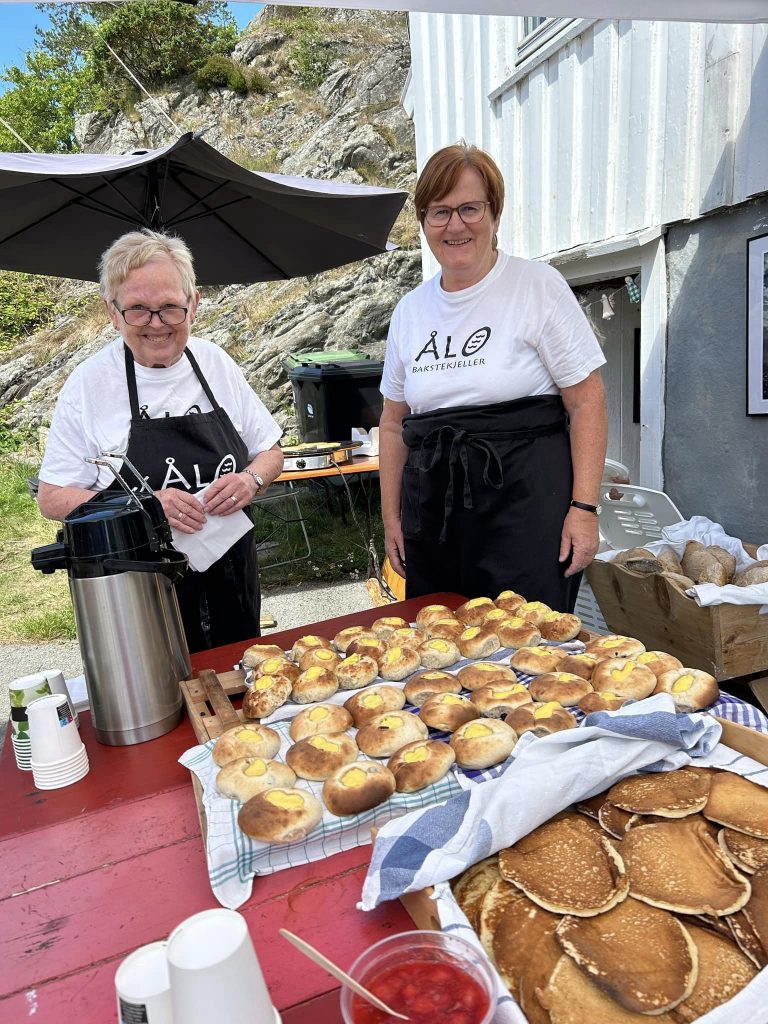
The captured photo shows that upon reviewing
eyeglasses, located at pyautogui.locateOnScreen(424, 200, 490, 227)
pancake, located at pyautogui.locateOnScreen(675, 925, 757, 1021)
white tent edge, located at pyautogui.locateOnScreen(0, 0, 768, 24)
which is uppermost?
white tent edge, located at pyautogui.locateOnScreen(0, 0, 768, 24)

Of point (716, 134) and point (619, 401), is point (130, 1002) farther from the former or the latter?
point (619, 401)

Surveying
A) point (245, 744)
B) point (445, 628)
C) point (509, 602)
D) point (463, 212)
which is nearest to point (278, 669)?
point (245, 744)

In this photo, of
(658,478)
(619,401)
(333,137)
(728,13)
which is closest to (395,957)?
(728,13)

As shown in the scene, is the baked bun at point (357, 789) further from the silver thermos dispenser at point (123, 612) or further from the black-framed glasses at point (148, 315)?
the black-framed glasses at point (148, 315)

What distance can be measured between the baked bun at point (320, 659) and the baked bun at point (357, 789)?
20.3 inches

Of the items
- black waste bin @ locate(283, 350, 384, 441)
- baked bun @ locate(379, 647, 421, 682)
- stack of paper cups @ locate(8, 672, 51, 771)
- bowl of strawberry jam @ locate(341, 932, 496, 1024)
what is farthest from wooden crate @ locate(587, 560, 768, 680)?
black waste bin @ locate(283, 350, 384, 441)

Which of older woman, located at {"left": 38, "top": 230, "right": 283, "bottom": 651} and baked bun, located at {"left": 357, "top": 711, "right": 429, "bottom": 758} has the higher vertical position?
older woman, located at {"left": 38, "top": 230, "right": 283, "bottom": 651}

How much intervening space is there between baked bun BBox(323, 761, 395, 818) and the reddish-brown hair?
1.81 metres

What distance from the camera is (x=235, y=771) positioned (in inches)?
47.0

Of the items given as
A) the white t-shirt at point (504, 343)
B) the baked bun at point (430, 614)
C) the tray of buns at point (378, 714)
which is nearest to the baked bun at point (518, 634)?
the tray of buns at point (378, 714)

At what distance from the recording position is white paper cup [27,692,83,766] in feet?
4.51

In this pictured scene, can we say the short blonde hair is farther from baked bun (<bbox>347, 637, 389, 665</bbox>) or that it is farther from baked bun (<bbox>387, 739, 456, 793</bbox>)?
baked bun (<bbox>387, 739, 456, 793</bbox>)

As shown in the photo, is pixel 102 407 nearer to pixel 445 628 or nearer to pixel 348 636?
pixel 348 636

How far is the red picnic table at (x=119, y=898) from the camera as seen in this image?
892mm
